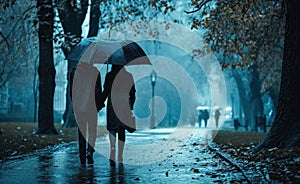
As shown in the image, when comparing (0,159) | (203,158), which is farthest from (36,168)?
(203,158)

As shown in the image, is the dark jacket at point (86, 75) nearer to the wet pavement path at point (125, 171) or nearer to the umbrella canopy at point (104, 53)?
the umbrella canopy at point (104, 53)

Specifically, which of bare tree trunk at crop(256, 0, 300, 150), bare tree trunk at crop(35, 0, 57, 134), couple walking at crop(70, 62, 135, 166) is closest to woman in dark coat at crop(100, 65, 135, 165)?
couple walking at crop(70, 62, 135, 166)

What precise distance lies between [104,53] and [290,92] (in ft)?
14.3

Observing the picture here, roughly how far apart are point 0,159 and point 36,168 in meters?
1.51

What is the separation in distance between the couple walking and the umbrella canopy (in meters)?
0.17

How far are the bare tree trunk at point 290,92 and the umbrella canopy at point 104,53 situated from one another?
11.6 feet

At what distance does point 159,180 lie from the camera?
26.3 feet

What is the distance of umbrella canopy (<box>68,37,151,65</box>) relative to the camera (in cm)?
981

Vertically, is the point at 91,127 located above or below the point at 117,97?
below

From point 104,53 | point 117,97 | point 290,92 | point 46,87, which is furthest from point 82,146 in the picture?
point 46,87

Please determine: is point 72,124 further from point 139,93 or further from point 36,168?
point 139,93

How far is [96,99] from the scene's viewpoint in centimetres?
992

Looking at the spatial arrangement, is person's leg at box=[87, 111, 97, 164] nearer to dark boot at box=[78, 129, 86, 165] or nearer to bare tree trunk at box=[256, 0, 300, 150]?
dark boot at box=[78, 129, 86, 165]

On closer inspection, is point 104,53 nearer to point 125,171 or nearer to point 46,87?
point 125,171
